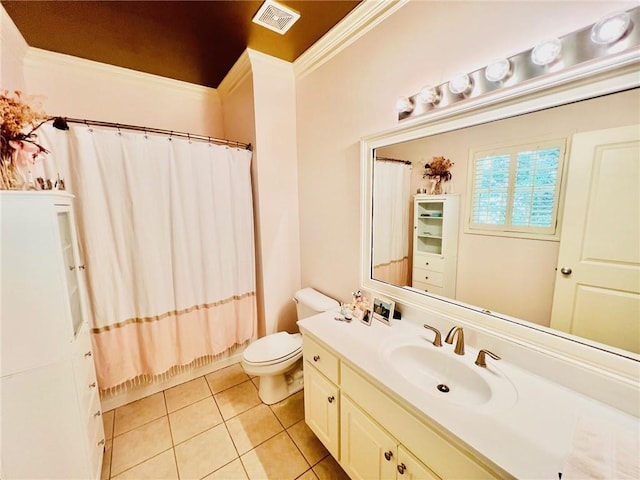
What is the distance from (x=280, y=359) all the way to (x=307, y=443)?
50 centimetres

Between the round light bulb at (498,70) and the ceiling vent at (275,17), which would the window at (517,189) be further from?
the ceiling vent at (275,17)

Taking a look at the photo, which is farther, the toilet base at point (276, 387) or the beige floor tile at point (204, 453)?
the toilet base at point (276, 387)

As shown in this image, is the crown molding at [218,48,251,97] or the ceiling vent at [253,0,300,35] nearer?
the ceiling vent at [253,0,300,35]

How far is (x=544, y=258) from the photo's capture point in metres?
0.92

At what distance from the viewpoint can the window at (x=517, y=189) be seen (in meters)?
0.88

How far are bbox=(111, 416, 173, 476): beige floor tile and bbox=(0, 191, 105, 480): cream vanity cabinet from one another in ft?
1.13

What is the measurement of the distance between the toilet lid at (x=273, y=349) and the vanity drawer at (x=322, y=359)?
1.21 feet

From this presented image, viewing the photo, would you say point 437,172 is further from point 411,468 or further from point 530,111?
point 411,468

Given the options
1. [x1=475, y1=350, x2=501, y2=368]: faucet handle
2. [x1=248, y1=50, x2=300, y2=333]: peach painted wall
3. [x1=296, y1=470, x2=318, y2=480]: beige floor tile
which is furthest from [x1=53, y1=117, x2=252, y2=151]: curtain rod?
[x1=296, y1=470, x2=318, y2=480]: beige floor tile

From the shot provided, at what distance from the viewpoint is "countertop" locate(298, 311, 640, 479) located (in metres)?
0.63

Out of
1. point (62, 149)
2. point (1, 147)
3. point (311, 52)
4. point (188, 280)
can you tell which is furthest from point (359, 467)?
point (311, 52)

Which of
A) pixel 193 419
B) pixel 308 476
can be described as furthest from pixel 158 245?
pixel 308 476

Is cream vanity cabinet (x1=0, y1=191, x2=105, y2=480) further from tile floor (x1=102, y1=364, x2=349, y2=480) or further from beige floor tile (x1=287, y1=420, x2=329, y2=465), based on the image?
beige floor tile (x1=287, y1=420, x2=329, y2=465)

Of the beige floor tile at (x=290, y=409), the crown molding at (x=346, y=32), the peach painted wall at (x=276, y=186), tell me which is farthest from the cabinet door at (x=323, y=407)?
the crown molding at (x=346, y=32)
